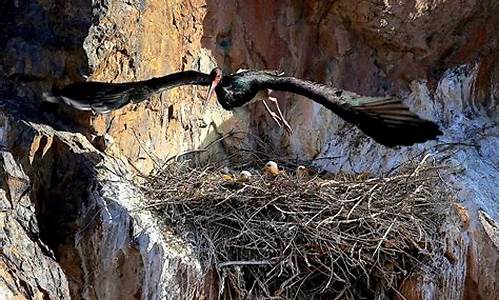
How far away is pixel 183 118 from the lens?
5.81m

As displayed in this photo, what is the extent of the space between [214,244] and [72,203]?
601 millimetres

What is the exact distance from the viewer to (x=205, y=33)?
5910 mm

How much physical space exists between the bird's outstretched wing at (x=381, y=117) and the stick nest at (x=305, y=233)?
19.0 inches

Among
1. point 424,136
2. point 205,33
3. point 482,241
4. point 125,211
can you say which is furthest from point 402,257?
point 205,33

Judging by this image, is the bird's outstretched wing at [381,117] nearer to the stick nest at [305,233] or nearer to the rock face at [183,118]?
the stick nest at [305,233]

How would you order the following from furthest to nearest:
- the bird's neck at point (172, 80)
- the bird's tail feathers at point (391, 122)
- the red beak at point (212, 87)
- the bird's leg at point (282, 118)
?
1. the bird's leg at point (282, 118)
2. the red beak at point (212, 87)
3. the bird's neck at point (172, 80)
4. the bird's tail feathers at point (391, 122)

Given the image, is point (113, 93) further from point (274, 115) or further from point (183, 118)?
point (274, 115)

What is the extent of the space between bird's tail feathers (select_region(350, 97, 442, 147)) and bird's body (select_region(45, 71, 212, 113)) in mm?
730

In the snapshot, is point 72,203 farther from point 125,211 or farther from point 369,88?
point 369,88

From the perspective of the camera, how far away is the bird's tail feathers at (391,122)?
463 cm

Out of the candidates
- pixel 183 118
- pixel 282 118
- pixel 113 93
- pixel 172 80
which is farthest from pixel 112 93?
pixel 282 118

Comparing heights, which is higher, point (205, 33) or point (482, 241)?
point (205, 33)

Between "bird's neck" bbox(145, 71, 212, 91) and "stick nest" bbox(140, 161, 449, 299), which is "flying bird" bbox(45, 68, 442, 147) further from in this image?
"stick nest" bbox(140, 161, 449, 299)

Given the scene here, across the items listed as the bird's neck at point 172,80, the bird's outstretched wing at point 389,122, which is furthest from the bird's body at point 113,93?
the bird's outstretched wing at point 389,122
